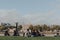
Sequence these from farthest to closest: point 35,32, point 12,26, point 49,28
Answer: point 49,28
point 12,26
point 35,32

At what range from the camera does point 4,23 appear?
1823cm

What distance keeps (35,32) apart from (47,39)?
185 inches

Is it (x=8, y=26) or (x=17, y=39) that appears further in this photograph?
(x=8, y=26)

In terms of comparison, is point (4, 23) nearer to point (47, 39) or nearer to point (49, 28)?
point (47, 39)

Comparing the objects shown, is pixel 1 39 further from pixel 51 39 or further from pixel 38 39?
pixel 51 39

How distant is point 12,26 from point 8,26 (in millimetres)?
876

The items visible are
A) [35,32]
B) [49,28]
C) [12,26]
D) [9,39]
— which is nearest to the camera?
[9,39]

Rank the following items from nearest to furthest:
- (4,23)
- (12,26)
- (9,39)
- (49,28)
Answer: (9,39)
(12,26)
(4,23)
(49,28)

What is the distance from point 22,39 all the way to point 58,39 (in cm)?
187

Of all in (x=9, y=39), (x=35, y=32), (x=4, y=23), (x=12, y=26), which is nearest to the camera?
(x=9, y=39)

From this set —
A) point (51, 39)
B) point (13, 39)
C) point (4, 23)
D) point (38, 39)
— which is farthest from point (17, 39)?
point (4, 23)

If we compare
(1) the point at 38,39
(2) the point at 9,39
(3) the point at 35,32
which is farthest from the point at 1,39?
(3) the point at 35,32

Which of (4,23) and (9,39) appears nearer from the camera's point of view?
(9,39)

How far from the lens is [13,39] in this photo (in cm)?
956
